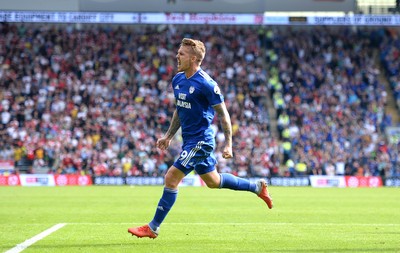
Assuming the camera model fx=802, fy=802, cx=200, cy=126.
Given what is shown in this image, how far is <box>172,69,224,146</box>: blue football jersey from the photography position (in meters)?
10.2

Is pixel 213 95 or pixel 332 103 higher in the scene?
pixel 213 95

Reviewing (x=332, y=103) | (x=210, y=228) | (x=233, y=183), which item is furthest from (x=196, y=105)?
(x=332, y=103)

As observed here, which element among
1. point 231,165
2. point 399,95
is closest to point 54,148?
point 231,165

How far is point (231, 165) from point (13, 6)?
533 inches

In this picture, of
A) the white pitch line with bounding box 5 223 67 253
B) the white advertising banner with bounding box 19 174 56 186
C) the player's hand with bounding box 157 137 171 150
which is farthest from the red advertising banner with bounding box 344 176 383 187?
the player's hand with bounding box 157 137 171 150

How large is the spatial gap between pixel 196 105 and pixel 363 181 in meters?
26.7

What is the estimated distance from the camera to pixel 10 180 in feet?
113

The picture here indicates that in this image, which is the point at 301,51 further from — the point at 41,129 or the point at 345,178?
the point at 41,129

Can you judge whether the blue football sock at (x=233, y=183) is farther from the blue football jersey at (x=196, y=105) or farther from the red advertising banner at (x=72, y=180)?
the red advertising banner at (x=72, y=180)

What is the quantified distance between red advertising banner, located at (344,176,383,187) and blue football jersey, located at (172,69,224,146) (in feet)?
85.8

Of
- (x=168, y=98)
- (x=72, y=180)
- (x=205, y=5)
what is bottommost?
(x=72, y=180)

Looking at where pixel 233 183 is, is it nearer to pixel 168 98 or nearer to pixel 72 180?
pixel 72 180

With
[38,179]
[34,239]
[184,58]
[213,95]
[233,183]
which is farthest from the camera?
[38,179]

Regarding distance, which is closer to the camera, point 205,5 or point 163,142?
point 163,142
